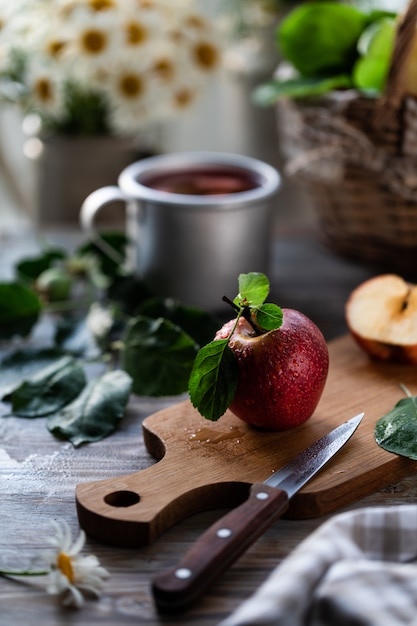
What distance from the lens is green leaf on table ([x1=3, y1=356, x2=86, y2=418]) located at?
34.5 inches

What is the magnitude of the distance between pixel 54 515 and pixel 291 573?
0.74 ft

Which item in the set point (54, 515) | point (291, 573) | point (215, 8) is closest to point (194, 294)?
point (54, 515)

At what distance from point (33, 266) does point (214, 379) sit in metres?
0.47

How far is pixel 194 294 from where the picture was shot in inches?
41.6

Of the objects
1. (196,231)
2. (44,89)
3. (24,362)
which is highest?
(44,89)

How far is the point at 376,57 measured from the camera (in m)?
1.03

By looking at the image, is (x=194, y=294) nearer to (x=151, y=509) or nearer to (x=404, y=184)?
(x=404, y=184)

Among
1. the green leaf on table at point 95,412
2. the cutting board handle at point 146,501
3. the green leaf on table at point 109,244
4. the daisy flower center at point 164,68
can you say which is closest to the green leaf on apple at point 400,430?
the cutting board handle at point 146,501

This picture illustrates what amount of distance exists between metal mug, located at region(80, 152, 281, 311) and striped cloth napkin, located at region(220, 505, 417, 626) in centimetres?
47

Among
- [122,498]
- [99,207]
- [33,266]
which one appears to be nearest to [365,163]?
[99,207]

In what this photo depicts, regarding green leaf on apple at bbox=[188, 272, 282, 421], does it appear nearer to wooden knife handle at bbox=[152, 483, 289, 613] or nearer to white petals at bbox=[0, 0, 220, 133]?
wooden knife handle at bbox=[152, 483, 289, 613]

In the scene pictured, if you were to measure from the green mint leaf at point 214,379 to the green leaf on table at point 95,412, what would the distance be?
13cm

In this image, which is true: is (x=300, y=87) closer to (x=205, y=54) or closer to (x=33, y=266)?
(x=205, y=54)

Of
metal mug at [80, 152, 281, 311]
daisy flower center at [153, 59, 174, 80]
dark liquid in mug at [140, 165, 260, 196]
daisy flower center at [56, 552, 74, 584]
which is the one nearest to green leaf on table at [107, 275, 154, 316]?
metal mug at [80, 152, 281, 311]
